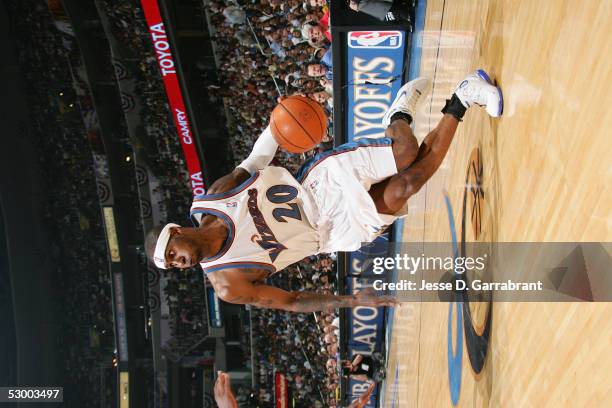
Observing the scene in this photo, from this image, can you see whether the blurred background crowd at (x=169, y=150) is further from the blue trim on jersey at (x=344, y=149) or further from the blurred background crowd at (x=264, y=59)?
the blue trim on jersey at (x=344, y=149)

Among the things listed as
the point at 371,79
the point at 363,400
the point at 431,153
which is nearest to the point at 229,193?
the point at 431,153

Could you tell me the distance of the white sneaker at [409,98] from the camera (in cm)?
367

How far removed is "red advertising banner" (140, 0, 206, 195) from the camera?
8.52 metres

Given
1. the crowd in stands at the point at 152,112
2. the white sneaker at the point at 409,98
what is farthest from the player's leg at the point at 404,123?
the crowd in stands at the point at 152,112

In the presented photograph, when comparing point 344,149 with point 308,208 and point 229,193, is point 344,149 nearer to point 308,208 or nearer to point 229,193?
point 308,208

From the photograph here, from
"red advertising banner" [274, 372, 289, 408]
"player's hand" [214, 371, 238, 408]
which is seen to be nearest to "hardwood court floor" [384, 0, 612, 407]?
"player's hand" [214, 371, 238, 408]

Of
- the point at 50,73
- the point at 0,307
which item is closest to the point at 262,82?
the point at 50,73

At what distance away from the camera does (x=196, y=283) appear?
480 inches

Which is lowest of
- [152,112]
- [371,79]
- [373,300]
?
[152,112]

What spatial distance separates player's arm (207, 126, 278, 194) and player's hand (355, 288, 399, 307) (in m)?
1.07

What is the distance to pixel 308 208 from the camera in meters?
3.66

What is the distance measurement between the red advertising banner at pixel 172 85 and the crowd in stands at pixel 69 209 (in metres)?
2.79

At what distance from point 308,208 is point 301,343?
776cm

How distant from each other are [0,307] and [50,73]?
4.50 metres
